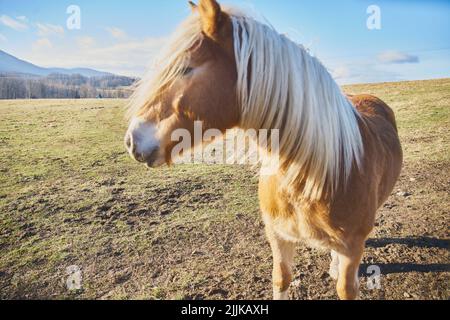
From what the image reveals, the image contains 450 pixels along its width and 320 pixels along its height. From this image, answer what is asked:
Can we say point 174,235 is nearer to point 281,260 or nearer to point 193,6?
point 281,260

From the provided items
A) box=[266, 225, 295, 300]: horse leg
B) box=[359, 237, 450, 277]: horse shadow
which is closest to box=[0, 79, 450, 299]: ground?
box=[359, 237, 450, 277]: horse shadow

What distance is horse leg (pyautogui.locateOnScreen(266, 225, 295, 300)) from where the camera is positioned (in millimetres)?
2678

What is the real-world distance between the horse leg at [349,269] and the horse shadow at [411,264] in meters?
1.10

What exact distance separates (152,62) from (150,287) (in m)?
2.41

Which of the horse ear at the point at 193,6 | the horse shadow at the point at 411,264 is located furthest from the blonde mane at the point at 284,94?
the horse shadow at the point at 411,264

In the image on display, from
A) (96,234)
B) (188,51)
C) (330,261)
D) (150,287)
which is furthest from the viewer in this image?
(96,234)

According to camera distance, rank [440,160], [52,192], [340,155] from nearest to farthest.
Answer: [340,155] → [52,192] → [440,160]

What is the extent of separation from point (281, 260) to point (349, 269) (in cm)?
57

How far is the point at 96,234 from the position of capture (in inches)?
170

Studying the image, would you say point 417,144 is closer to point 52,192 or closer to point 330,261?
point 330,261

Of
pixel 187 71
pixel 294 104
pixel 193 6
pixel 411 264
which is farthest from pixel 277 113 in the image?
pixel 411 264

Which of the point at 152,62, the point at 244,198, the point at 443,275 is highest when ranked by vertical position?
the point at 152,62

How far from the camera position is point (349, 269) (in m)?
2.37
